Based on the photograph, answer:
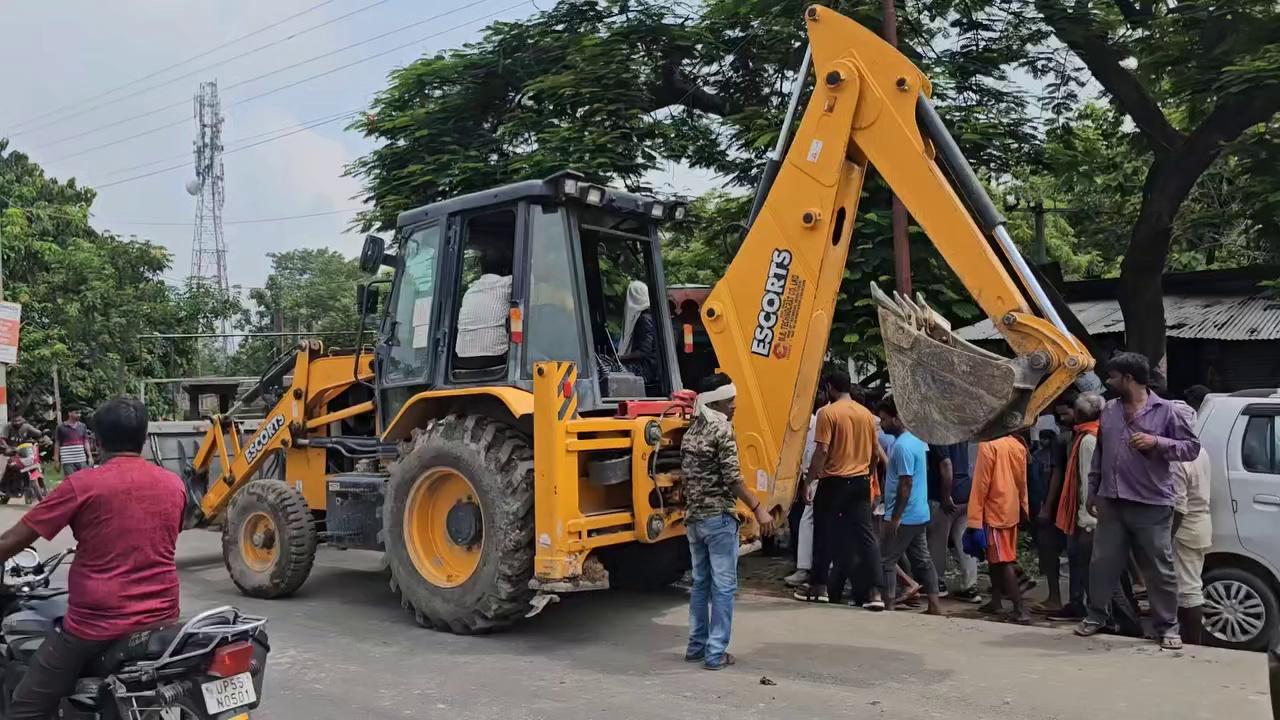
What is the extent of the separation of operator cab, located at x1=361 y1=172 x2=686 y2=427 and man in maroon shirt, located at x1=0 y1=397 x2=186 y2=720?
Result: 3.13 metres

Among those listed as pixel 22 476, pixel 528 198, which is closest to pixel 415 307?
pixel 528 198

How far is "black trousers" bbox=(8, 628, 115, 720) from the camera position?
142 inches

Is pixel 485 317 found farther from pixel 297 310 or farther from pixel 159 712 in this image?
pixel 297 310

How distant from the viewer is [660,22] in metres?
13.2

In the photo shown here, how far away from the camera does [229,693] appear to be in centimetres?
363

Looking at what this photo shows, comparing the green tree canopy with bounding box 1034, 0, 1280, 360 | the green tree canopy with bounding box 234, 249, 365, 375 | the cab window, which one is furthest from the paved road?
the green tree canopy with bounding box 234, 249, 365, 375

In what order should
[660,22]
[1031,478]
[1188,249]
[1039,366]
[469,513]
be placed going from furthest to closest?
[1188,249]
[660,22]
[1031,478]
[469,513]
[1039,366]

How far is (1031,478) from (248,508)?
6529 millimetres

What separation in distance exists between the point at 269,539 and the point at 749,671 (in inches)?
167

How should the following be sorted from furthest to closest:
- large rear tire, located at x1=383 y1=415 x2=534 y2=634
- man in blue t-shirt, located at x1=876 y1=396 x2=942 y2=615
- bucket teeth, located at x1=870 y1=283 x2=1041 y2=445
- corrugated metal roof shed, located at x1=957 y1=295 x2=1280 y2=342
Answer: corrugated metal roof shed, located at x1=957 y1=295 x2=1280 y2=342, man in blue t-shirt, located at x1=876 y1=396 x2=942 y2=615, large rear tire, located at x1=383 y1=415 x2=534 y2=634, bucket teeth, located at x1=870 y1=283 x2=1041 y2=445

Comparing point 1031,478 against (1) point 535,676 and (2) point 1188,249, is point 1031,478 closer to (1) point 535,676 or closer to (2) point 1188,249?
(1) point 535,676

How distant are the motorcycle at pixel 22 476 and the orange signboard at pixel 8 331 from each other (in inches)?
107

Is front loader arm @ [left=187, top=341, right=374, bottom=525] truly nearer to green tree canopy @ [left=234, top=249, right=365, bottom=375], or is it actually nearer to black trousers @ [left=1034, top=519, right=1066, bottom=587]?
black trousers @ [left=1034, top=519, right=1066, bottom=587]

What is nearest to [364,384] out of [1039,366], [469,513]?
[469,513]
